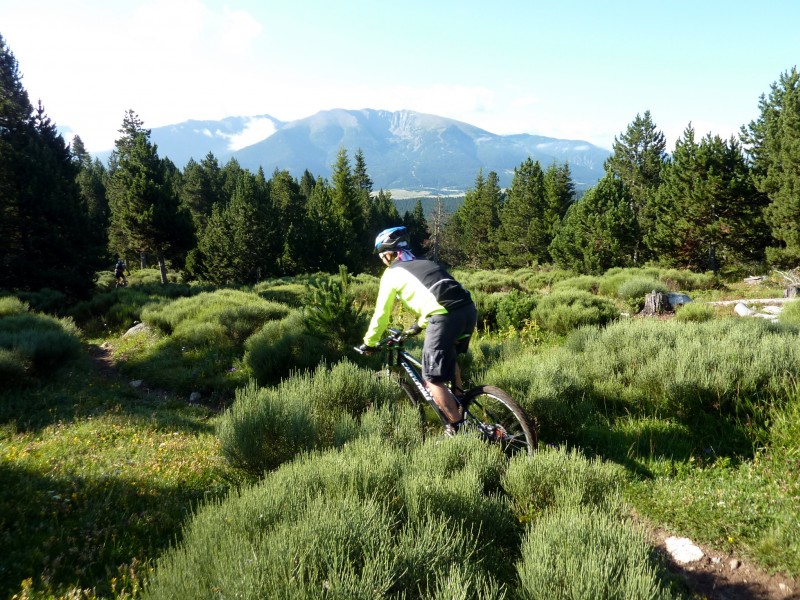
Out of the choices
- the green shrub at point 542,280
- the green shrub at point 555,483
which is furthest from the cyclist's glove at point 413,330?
the green shrub at point 542,280

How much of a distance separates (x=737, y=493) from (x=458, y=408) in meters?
2.35

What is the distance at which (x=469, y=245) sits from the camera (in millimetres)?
60812

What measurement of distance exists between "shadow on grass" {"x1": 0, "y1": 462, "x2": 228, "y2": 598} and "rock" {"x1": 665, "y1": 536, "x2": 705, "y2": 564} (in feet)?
11.1

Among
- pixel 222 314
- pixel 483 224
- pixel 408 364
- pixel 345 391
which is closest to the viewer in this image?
pixel 408 364

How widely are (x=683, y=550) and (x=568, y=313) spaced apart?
769cm

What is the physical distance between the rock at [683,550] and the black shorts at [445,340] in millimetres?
2071

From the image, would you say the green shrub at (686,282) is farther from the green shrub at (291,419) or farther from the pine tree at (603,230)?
the green shrub at (291,419)

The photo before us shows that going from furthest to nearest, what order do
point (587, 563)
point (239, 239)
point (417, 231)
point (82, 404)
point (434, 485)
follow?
point (417, 231) < point (239, 239) < point (82, 404) < point (434, 485) < point (587, 563)

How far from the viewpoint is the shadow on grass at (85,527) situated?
2871 millimetres

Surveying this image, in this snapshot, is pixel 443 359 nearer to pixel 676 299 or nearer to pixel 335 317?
pixel 335 317

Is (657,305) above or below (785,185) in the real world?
below

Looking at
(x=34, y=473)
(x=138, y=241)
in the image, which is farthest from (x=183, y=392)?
(x=138, y=241)

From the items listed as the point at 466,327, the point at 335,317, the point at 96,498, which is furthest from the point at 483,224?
the point at 96,498

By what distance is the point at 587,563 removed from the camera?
6.84ft
